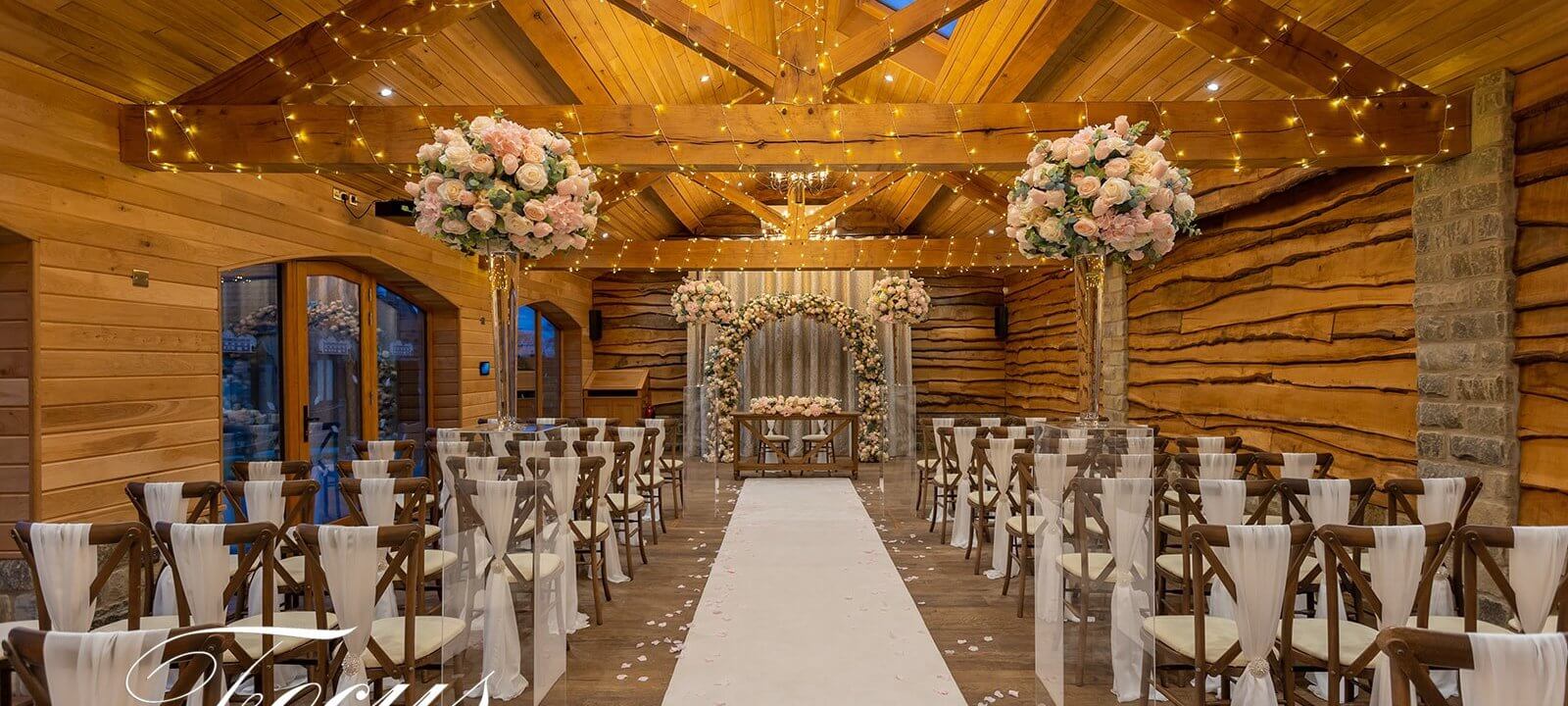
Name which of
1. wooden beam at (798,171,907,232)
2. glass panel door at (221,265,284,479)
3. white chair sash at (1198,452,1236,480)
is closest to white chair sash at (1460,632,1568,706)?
white chair sash at (1198,452,1236,480)

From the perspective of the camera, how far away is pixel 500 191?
10.3 feet

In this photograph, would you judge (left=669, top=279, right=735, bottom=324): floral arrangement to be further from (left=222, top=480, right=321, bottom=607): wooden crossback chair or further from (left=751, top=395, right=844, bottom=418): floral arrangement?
(left=222, top=480, right=321, bottom=607): wooden crossback chair

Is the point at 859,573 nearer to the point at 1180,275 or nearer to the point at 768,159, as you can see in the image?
Answer: the point at 768,159

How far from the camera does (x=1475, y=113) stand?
3.81m

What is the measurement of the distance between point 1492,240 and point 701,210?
9800 millimetres

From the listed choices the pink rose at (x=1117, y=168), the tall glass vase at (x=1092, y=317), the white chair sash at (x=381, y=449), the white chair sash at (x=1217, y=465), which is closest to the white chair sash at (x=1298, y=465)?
the white chair sash at (x=1217, y=465)

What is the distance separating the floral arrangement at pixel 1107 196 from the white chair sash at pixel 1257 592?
4.69ft

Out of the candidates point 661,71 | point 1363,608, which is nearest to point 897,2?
point 661,71

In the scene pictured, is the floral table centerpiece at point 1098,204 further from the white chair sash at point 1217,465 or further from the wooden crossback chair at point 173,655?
the wooden crossback chair at point 173,655

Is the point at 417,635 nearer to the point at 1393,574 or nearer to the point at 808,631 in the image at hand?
the point at 808,631

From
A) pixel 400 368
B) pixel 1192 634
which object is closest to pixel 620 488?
pixel 1192 634

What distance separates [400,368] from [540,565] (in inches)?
193

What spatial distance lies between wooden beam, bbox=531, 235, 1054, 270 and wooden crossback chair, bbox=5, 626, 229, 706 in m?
7.69

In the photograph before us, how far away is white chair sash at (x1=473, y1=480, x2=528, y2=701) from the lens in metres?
2.99
